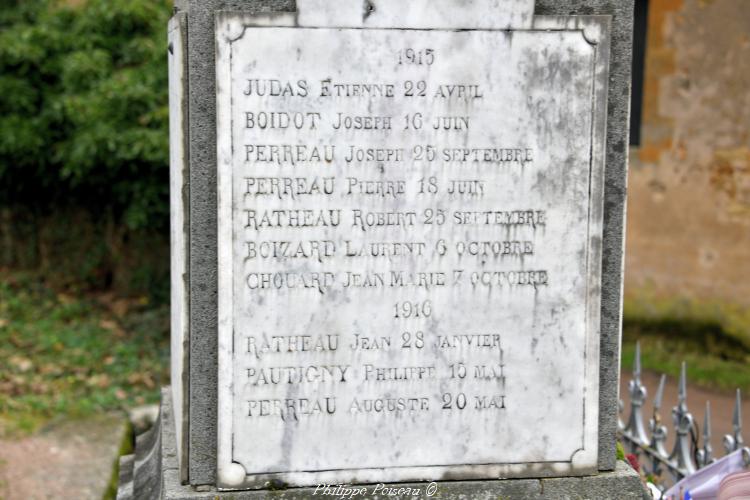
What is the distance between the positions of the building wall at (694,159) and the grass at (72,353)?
184 inches

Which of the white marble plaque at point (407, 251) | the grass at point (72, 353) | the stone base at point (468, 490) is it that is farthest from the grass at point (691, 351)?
the white marble plaque at point (407, 251)

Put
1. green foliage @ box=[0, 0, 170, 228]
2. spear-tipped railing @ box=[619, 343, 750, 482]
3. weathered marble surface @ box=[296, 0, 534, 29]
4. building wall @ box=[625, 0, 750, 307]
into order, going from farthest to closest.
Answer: building wall @ box=[625, 0, 750, 307] → green foliage @ box=[0, 0, 170, 228] → spear-tipped railing @ box=[619, 343, 750, 482] → weathered marble surface @ box=[296, 0, 534, 29]

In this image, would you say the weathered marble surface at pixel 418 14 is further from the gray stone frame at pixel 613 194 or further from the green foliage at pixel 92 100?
the green foliage at pixel 92 100

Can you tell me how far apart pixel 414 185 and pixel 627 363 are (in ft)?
20.3

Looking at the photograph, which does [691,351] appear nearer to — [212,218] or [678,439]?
[678,439]

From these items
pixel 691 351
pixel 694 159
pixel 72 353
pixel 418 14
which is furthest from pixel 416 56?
pixel 691 351

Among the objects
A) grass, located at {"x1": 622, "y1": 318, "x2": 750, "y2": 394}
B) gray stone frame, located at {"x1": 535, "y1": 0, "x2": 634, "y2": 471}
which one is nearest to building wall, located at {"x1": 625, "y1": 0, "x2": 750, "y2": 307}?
grass, located at {"x1": 622, "y1": 318, "x2": 750, "y2": 394}

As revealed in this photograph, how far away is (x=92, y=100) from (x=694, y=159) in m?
5.49

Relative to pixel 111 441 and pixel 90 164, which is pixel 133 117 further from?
pixel 111 441

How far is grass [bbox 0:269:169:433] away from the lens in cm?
675

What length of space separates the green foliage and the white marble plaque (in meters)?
5.08

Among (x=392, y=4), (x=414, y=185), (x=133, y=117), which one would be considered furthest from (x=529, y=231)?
(x=133, y=117)

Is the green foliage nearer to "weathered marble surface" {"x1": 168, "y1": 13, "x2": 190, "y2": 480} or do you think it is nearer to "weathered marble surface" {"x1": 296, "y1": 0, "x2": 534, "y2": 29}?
"weathered marble surface" {"x1": 168, "y1": 13, "x2": 190, "y2": 480}

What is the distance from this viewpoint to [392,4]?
9.39 feet
